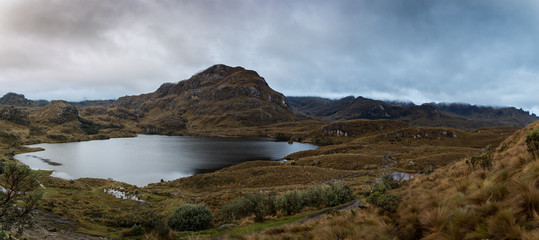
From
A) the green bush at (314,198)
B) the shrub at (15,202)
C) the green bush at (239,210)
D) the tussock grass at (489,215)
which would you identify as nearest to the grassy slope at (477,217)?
the tussock grass at (489,215)

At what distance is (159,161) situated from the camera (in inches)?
2803

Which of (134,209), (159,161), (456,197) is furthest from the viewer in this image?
(159,161)

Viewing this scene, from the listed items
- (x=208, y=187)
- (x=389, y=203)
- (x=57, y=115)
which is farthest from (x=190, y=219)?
(x=57, y=115)

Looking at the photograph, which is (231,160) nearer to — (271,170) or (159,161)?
(159,161)

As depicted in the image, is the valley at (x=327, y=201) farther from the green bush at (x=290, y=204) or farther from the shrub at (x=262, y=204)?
the shrub at (x=262, y=204)

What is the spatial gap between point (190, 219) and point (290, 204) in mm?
7163

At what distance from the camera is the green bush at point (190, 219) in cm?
1525

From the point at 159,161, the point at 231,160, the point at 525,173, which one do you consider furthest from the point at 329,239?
the point at 159,161

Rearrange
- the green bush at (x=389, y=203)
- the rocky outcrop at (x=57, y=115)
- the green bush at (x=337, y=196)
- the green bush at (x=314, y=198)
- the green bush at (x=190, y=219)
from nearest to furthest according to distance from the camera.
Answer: the green bush at (x=389, y=203), the green bush at (x=190, y=219), the green bush at (x=337, y=196), the green bush at (x=314, y=198), the rocky outcrop at (x=57, y=115)

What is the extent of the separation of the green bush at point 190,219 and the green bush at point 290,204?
512cm

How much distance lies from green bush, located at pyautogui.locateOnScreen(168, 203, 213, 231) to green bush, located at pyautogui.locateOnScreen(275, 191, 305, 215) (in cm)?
512

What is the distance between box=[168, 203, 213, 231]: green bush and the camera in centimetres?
1525

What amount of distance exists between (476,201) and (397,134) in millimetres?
119593

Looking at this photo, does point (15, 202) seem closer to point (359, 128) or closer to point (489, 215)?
point (489, 215)
